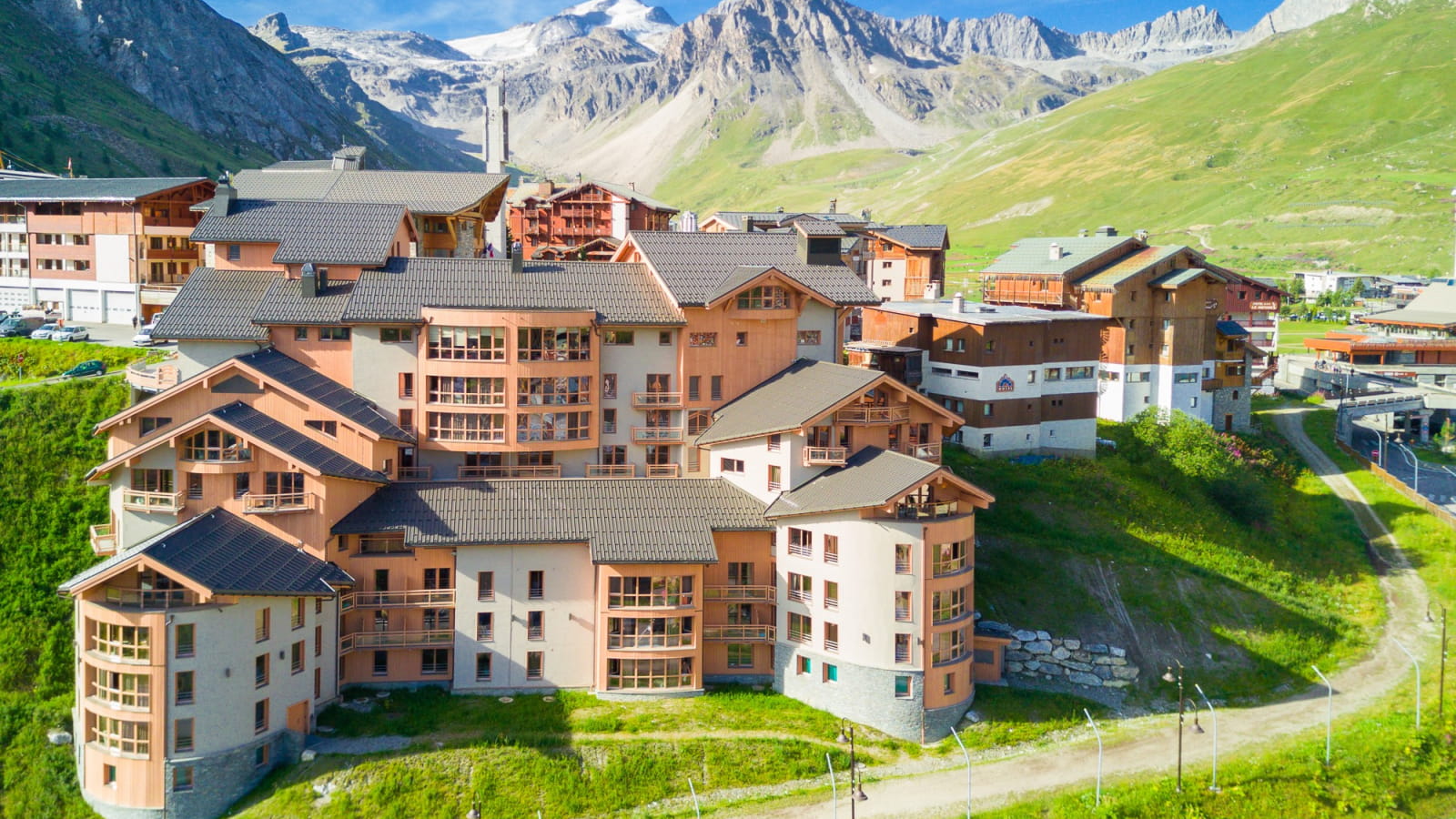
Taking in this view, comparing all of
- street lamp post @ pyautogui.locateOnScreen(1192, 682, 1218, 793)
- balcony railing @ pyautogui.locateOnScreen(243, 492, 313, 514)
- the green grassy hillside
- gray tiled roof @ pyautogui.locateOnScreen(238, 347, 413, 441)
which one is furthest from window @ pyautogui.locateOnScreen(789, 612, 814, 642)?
the green grassy hillside

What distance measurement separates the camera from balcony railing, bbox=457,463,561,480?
2454 inches

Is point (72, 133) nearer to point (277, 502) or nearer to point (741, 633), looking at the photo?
point (277, 502)

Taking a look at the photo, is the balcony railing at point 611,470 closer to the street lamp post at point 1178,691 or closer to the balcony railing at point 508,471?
the balcony railing at point 508,471

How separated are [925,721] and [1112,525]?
24061mm

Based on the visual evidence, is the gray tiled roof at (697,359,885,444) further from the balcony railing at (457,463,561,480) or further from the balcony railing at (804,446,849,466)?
the balcony railing at (457,463,561,480)

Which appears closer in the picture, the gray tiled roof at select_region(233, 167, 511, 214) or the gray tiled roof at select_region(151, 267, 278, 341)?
the gray tiled roof at select_region(151, 267, 278, 341)

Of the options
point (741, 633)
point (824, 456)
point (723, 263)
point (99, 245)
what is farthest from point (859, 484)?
point (99, 245)

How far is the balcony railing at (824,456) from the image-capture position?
5747 cm

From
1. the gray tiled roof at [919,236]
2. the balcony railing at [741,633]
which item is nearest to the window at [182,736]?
the balcony railing at [741,633]

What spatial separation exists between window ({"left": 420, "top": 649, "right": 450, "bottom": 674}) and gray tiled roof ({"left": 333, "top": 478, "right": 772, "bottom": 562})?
19.5 feet

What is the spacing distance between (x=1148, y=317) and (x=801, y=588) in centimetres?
4602

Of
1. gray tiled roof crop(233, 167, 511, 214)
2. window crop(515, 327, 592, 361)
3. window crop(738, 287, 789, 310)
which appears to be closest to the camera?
window crop(515, 327, 592, 361)

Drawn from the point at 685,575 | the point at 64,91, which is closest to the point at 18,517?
the point at 685,575

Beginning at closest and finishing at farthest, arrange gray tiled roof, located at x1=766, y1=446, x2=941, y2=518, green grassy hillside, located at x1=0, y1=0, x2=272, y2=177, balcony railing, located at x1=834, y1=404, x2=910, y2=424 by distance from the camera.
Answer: gray tiled roof, located at x1=766, y1=446, x2=941, y2=518, balcony railing, located at x1=834, y1=404, x2=910, y2=424, green grassy hillside, located at x1=0, y1=0, x2=272, y2=177
